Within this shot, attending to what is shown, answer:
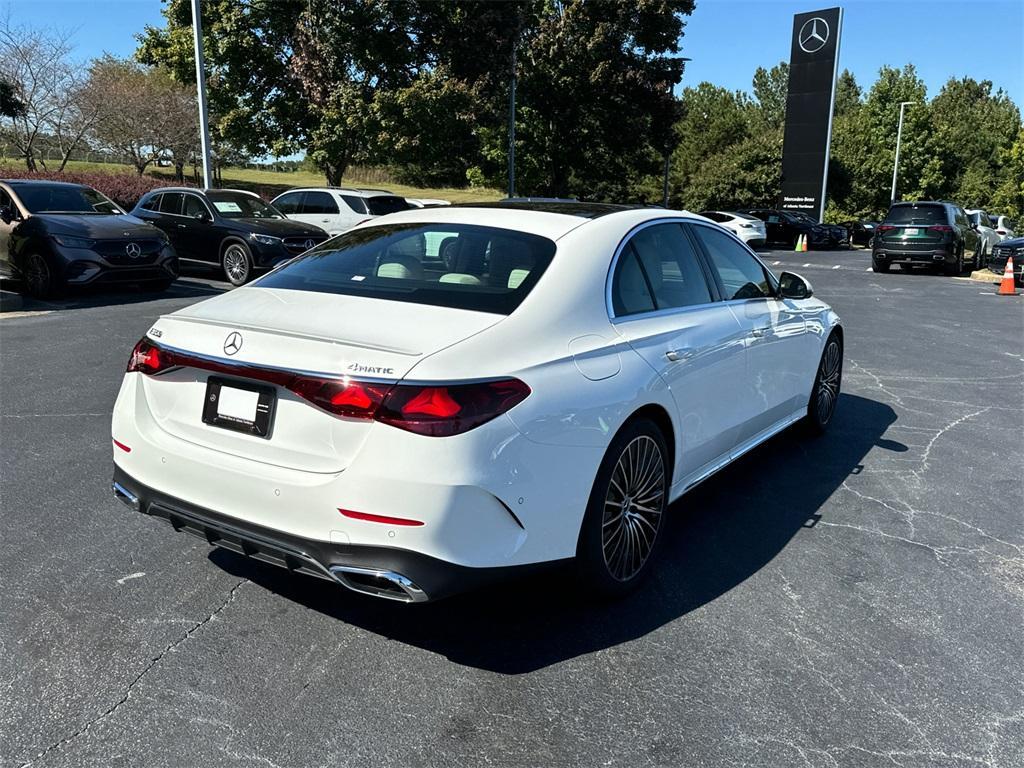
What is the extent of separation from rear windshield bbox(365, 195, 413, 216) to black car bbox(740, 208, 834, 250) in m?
19.5

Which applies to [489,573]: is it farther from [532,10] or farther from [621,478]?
[532,10]

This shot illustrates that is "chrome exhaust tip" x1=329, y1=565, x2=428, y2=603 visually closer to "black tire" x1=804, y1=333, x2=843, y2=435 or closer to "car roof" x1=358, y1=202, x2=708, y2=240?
"car roof" x1=358, y1=202, x2=708, y2=240

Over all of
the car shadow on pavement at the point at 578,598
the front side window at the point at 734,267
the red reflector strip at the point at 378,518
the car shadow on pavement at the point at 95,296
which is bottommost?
the car shadow on pavement at the point at 578,598

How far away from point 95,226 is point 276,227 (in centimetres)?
320

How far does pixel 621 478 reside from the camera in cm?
345

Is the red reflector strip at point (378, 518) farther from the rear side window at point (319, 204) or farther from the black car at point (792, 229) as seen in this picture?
the black car at point (792, 229)

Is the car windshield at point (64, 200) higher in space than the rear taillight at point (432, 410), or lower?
higher

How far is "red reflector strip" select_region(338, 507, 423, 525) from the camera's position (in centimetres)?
273

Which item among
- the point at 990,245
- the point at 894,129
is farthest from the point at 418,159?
the point at 894,129

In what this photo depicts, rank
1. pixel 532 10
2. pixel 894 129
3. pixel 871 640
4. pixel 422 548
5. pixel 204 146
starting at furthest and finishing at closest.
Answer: pixel 894 129
pixel 532 10
pixel 204 146
pixel 871 640
pixel 422 548

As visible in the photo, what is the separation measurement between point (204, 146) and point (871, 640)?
19.9 meters

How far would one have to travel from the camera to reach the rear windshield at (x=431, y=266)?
335 centimetres

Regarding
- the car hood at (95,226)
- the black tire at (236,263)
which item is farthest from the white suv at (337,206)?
the car hood at (95,226)

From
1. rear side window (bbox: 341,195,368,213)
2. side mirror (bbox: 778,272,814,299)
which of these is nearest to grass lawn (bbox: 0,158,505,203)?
rear side window (bbox: 341,195,368,213)
